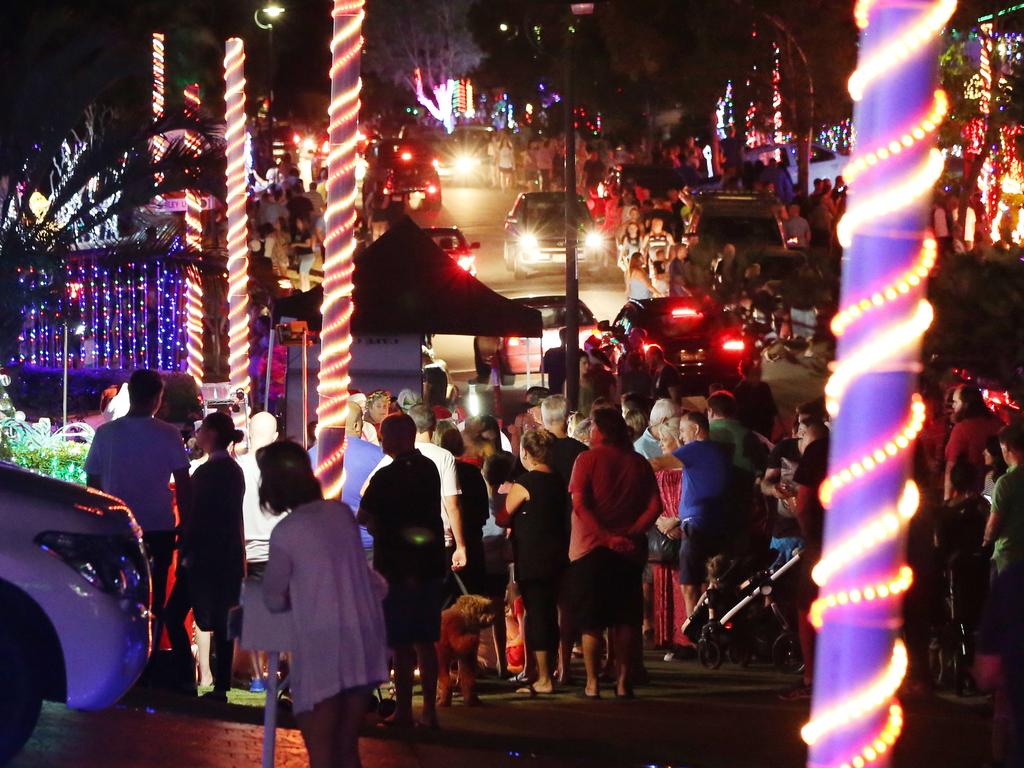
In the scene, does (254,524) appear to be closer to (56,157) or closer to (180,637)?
(180,637)

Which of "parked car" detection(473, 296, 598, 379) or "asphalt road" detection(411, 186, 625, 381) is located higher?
"asphalt road" detection(411, 186, 625, 381)

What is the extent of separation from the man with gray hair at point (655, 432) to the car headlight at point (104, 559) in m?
6.35

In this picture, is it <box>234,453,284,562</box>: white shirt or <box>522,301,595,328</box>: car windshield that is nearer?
<box>234,453,284,562</box>: white shirt

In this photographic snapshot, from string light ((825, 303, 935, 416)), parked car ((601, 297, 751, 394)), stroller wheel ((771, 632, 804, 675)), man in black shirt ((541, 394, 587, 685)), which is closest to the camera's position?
string light ((825, 303, 935, 416))

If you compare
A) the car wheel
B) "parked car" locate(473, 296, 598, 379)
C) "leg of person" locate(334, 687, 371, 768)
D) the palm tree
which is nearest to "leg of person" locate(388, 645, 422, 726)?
the car wheel

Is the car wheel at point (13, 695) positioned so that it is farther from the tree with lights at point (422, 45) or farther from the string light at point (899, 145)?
the tree with lights at point (422, 45)

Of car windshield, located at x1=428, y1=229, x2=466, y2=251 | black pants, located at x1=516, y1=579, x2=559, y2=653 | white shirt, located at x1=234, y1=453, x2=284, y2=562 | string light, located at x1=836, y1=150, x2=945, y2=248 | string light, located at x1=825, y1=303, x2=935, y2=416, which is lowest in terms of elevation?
black pants, located at x1=516, y1=579, x2=559, y2=653

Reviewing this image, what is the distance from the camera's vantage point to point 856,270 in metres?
4.25

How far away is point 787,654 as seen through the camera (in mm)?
12727

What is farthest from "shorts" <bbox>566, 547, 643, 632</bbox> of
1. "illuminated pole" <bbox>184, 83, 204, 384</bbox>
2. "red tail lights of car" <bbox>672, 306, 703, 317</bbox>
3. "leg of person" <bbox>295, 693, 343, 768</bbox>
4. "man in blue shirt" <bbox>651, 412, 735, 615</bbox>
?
"red tail lights of car" <bbox>672, 306, 703, 317</bbox>

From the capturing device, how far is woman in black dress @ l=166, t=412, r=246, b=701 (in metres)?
10.4

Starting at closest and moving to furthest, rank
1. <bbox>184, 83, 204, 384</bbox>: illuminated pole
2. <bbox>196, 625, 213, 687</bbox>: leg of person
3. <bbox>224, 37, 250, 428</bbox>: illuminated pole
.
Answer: <bbox>196, 625, 213, 687</bbox>: leg of person < <bbox>224, 37, 250, 428</bbox>: illuminated pole < <bbox>184, 83, 204, 384</bbox>: illuminated pole

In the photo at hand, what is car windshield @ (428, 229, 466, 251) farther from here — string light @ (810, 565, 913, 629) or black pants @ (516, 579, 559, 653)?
string light @ (810, 565, 913, 629)

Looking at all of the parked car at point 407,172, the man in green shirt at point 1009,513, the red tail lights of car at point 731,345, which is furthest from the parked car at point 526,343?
the parked car at point 407,172
